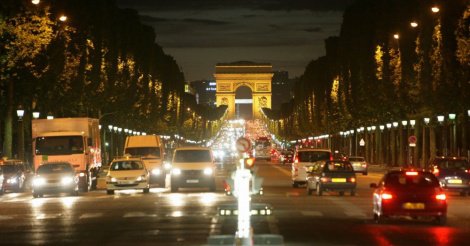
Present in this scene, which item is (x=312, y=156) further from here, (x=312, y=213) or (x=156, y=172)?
(x=312, y=213)

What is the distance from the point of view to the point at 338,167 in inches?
1799

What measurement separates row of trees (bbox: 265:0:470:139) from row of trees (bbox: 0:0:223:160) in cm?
2053

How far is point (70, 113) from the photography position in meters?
82.6

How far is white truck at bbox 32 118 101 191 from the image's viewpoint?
5222 centimetres

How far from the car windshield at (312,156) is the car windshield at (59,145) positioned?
9980mm

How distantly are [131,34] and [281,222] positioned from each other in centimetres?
8264

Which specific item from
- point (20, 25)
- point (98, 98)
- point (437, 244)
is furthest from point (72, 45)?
point (437, 244)

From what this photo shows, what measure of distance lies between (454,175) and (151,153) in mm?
18621

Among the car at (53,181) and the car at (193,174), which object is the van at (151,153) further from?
the car at (53,181)

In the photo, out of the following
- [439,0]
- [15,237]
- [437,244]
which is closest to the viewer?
[437,244]

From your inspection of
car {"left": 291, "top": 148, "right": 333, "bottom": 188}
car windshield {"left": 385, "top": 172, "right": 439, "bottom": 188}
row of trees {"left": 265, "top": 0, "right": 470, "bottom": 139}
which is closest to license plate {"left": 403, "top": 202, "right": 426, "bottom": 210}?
car windshield {"left": 385, "top": 172, "right": 439, "bottom": 188}

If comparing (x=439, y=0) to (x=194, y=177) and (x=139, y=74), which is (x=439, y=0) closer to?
(x=194, y=177)

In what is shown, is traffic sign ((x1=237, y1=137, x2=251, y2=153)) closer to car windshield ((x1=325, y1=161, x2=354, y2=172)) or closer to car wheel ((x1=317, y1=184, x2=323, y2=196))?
car windshield ((x1=325, y1=161, x2=354, y2=172))

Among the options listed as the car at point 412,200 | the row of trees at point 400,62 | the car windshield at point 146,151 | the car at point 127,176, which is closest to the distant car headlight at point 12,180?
the car at point 127,176
